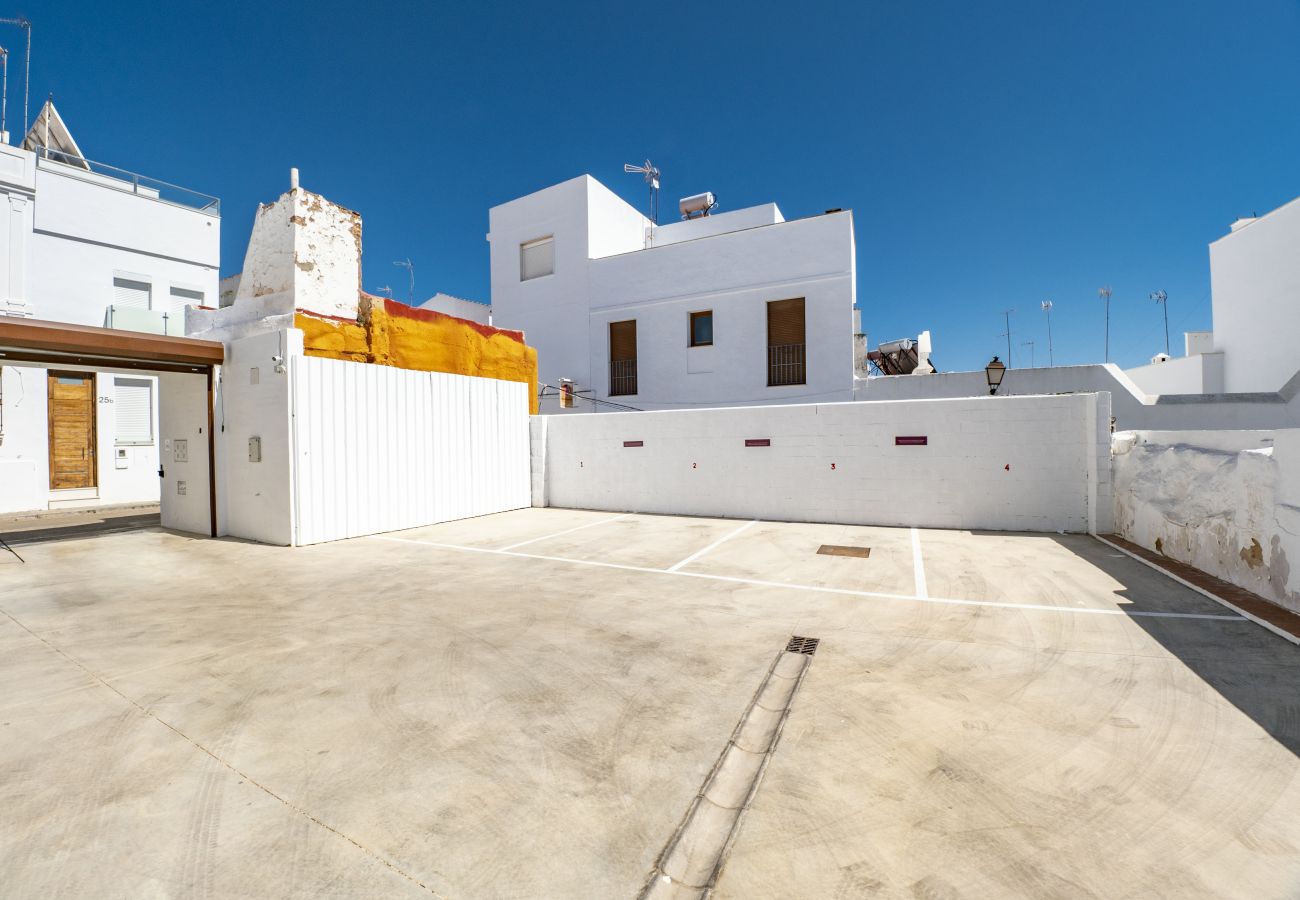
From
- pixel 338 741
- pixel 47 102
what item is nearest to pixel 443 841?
pixel 338 741

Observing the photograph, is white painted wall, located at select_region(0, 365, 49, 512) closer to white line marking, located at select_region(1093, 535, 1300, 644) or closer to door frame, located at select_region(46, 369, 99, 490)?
door frame, located at select_region(46, 369, 99, 490)

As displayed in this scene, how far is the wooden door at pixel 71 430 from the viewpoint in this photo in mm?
14414

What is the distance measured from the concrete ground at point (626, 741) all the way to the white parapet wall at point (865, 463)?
337 centimetres

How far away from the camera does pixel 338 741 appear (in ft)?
9.81

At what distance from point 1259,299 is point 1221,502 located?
18.5 meters

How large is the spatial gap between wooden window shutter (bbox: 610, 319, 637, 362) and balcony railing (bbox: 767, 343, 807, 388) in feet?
16.0

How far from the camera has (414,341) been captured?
1104 centimetres

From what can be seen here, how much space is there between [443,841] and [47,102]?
26529mm

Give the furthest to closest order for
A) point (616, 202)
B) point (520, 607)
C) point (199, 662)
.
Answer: point (616, 202), point (520, 607), point (199, 662)

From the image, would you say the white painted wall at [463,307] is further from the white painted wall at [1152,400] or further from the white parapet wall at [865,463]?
the white painted wall at [1152,400]

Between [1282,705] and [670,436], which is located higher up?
[670,436]

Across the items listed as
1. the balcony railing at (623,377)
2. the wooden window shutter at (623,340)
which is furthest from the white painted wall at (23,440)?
the wooden window shutter at (623,340)

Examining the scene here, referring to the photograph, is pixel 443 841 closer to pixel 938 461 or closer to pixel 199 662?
pixel 199 662

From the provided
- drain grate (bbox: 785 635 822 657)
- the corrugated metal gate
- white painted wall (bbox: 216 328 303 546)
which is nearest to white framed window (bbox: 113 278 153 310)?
white painted wall (bbox: 216 328 303 546)
